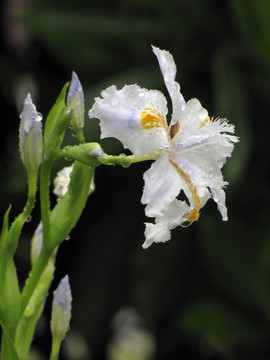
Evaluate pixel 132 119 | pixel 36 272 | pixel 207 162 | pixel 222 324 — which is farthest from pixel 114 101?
pixel 222 324

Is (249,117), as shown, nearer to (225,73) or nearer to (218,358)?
(225,73)

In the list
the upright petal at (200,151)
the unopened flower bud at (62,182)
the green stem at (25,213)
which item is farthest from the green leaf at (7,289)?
the upright petal at (200,151)

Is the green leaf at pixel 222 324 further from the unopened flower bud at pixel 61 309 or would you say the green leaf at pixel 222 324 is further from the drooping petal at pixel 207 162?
the drooping petal at pixel 207 162

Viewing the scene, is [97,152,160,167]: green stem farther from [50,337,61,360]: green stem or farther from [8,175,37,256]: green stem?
[50,337,61,360]: green stem

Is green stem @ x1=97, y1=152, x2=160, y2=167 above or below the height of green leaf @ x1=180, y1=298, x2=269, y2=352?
above

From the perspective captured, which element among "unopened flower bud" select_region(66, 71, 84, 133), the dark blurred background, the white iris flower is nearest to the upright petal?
the white iris flower

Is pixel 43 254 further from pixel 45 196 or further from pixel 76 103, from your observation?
pixel 76 103

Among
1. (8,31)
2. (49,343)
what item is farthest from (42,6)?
(49,343)
